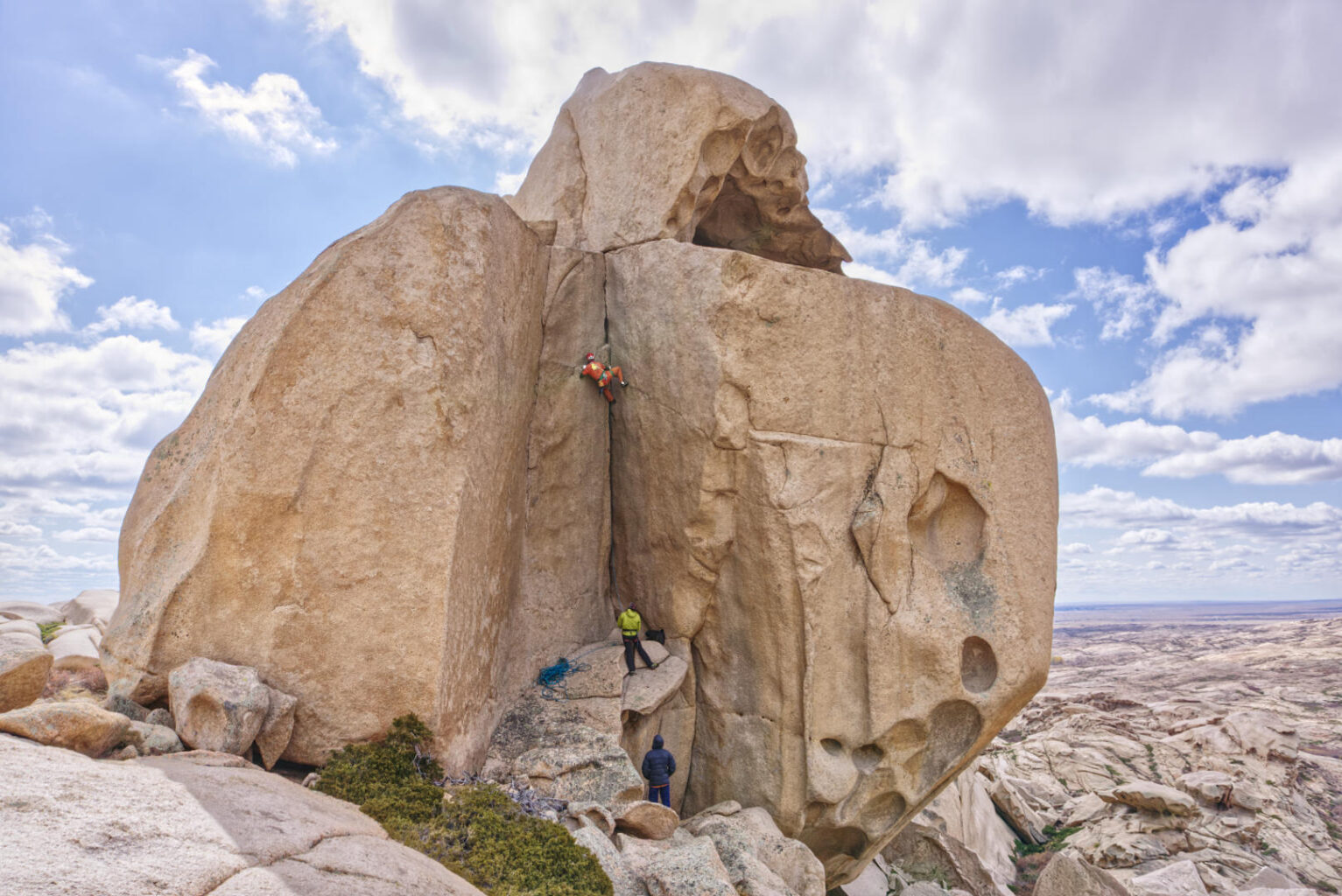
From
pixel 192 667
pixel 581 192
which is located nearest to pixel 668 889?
pixel 192 667

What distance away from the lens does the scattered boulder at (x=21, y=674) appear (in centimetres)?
680

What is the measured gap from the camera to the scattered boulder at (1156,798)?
2039cm

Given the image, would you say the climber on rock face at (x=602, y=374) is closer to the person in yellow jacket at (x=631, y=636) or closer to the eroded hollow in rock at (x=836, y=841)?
the person in yellow jacket at (x=631, y=636)

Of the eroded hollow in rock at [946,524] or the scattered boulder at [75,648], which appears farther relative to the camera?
the eroded hollow in rock at [946,524]

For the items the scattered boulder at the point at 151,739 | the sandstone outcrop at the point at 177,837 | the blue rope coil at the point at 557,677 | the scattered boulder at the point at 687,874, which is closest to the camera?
the sandstone outcrop at the point at 177,837

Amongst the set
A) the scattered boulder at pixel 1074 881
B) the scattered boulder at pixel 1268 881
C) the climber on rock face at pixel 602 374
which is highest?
the climber on rock face at pixel 602 374

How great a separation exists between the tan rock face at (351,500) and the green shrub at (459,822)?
340 millimetres

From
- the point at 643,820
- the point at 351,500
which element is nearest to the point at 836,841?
the point at 643,820

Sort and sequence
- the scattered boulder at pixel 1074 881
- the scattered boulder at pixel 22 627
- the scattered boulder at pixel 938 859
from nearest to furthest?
the scattered boulder at pixel 1074 881 → the scattered boulder at pixel 938 859 → the scattered boulder at pixel 22 627

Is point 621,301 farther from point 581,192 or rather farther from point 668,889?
point 668,889

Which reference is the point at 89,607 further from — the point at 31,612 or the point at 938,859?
the point at 938,859

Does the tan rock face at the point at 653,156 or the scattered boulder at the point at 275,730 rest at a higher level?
the tan rock face at the point at 653,156

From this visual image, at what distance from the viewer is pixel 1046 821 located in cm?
2250

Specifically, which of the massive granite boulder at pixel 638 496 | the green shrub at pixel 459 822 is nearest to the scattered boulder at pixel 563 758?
the massive granite boulder at pixel 638 496
